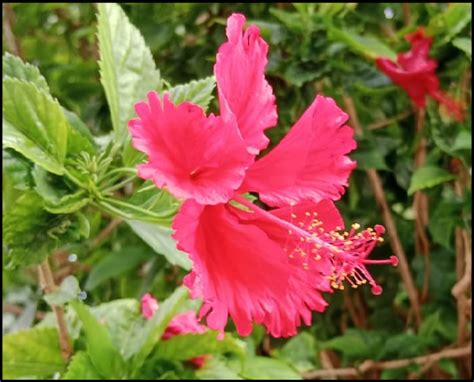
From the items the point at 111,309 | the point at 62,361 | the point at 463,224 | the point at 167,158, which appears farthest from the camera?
the point at 463,224

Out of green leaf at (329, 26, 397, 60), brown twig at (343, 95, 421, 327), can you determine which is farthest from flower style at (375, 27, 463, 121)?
brown twig at (343, 95, 421, 327)

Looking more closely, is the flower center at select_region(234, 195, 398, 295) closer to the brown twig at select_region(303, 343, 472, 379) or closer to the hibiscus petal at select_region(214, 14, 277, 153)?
the hibiscus petal at select_region(214, 14, 277, 153)

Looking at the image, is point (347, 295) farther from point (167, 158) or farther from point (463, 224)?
point (167, 158)

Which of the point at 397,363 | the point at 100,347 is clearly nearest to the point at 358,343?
the point at 397,363

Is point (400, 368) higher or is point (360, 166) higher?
point (360, 166)

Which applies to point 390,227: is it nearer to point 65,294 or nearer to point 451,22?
point 451,22

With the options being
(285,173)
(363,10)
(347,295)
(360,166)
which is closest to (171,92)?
(285,173)

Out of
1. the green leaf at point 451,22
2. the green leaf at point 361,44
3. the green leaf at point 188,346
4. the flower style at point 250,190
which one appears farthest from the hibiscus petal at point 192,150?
the green leaf at point 451,22
